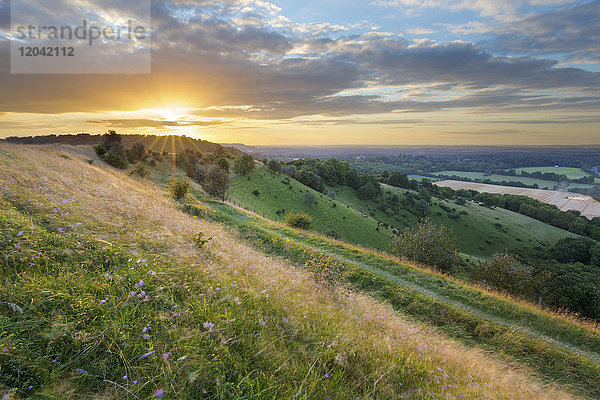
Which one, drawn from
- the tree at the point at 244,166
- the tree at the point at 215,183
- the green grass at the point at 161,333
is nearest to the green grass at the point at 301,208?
the tree at the point at 244,166

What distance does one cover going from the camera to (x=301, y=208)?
5972 cm

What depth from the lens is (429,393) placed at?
3754 millimetres

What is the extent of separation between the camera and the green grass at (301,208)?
52.6 metres

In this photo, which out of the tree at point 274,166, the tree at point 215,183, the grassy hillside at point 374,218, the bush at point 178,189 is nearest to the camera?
the bush at point 178,189

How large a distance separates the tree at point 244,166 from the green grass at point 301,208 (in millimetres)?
1715

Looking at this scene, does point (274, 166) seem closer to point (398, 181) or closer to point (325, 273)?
point (398, 181)

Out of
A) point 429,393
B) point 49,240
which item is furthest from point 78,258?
point 429,393

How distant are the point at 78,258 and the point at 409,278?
554 inches

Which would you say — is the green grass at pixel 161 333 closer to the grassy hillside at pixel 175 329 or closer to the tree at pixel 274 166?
the grassy hillside at pixel 175 329

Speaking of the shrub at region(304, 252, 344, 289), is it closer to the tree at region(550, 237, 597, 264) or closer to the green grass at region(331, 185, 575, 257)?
the green grass at region(331, 185, 575, 257)

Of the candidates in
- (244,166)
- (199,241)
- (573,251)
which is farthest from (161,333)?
(573,251)

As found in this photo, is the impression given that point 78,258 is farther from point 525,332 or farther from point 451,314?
point 525,332

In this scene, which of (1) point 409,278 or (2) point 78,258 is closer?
(2) point 78,258

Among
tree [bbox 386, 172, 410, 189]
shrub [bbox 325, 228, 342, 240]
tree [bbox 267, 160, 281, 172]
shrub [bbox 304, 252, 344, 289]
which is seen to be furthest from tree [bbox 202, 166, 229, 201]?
tree [bbox 386, 172, 410, 189]
